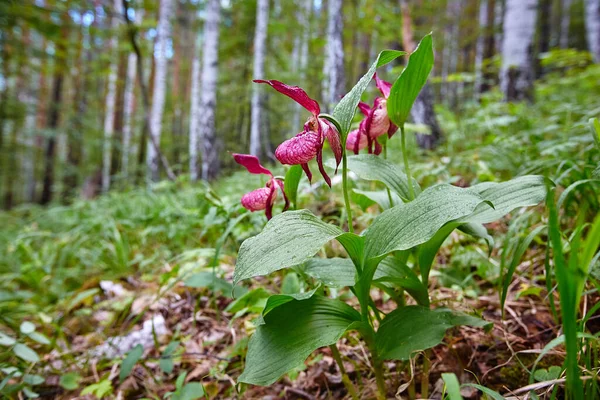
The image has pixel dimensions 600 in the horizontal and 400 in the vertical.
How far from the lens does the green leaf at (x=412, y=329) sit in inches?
35.6

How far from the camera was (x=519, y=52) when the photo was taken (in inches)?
158

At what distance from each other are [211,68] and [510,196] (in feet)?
19.3

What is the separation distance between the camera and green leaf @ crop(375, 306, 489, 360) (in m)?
0.91

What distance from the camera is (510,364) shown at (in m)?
1.09

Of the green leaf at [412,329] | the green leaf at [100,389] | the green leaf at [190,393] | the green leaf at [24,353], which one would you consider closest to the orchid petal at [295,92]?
the green leaf at [412,329]

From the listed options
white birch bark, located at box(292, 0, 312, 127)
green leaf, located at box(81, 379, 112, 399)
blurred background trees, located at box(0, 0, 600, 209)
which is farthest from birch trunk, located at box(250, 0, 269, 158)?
green leaf, located at box(81, 379, 112, 399)

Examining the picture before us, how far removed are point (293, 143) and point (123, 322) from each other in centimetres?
173

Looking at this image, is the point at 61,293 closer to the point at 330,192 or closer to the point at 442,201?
the point at 330,192

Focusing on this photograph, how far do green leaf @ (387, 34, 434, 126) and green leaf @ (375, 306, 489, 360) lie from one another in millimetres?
552

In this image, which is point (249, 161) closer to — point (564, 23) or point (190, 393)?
point (190, 393)

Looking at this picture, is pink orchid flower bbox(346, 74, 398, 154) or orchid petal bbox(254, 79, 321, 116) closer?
orchid petal bbox(254, 79, 321, 116)

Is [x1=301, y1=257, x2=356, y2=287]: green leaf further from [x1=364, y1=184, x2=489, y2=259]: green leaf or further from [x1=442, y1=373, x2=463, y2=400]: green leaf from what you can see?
[x1=442, y1=373, x2=463, y2=400]: green leaf

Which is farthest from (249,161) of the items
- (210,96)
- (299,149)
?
(210,96)

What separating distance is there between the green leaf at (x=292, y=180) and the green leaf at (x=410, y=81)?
32 centimetres
